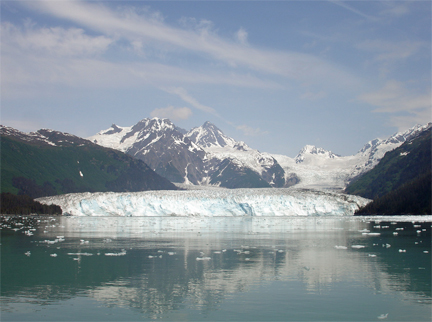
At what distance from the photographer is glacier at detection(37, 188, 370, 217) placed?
3944 inches

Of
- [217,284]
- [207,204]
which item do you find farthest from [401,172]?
Result: [217,284]

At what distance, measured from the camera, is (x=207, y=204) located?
102m

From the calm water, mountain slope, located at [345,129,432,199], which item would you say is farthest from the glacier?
the calm water

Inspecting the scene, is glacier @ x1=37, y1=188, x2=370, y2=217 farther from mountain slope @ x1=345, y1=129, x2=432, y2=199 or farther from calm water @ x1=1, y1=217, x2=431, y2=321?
calm water @ x1=1, y1=217, x2=431, y2=321

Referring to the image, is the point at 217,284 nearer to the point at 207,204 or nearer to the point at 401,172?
the point at 207,204

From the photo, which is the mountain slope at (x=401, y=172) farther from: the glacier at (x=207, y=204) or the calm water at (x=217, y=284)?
the calm water at (x=217, y=284)

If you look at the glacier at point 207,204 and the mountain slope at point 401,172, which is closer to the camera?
the glacier at point 207,204

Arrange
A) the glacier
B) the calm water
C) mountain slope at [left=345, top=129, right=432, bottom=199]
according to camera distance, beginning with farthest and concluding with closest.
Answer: mountain slope at [left=345, top=129, right=432, bottom=199] → the glacier → the calm water

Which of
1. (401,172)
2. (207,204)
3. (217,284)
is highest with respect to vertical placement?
(401,172)

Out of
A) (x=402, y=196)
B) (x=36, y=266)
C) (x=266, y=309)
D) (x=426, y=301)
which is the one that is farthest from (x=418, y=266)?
(x=402, y=196)

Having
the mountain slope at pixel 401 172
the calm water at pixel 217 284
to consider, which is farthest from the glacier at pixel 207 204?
the calm water at pixel 217 284

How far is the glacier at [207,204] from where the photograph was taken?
10019 cm

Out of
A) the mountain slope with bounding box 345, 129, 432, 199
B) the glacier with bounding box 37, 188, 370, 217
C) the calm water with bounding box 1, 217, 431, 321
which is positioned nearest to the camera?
the calm water with bounding box 1, 217, 431, 321

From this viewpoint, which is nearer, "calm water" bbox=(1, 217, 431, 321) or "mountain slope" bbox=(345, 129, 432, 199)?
"calm water" bbox=(1, 217, 431, 321)
